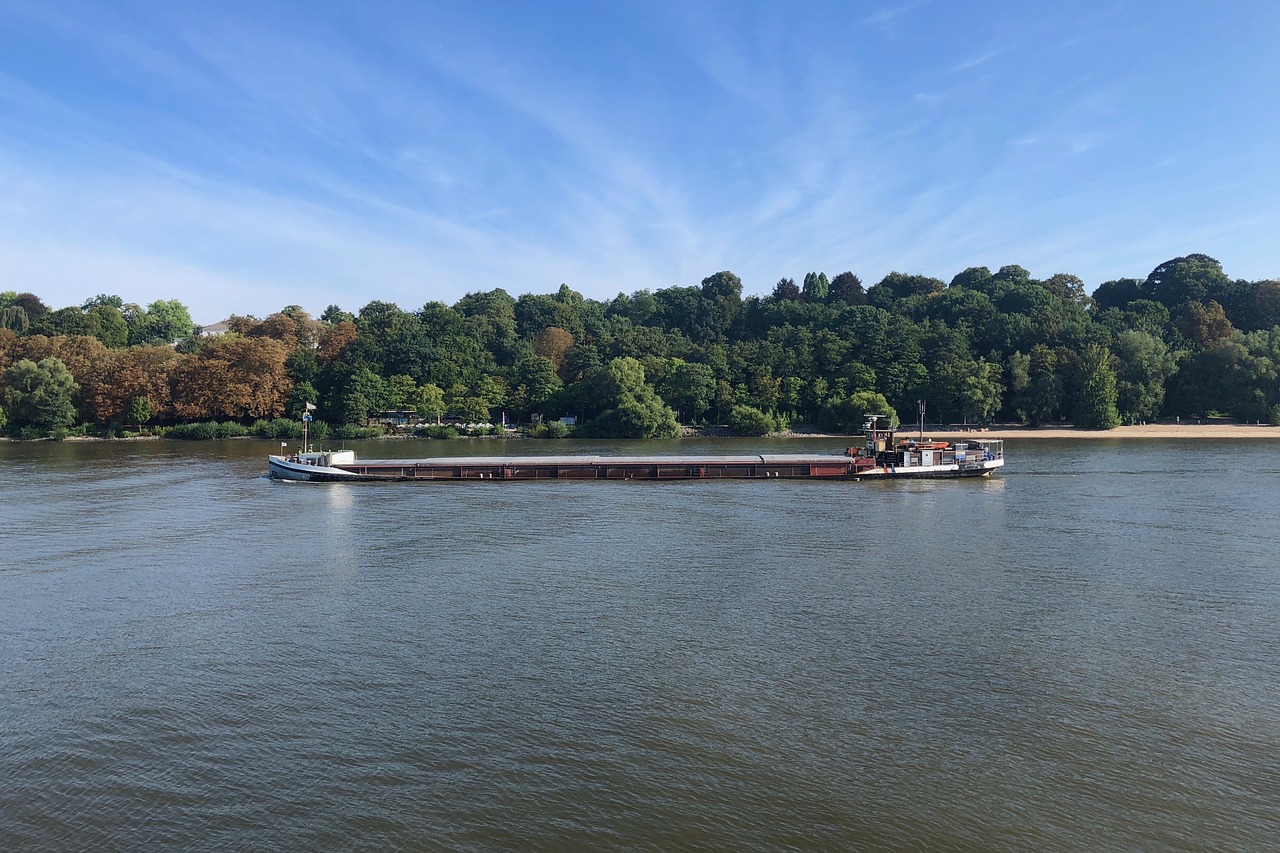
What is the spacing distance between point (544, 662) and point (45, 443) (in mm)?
115226

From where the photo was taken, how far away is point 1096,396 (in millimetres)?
117938

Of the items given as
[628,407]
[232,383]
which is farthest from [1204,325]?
[232,383]

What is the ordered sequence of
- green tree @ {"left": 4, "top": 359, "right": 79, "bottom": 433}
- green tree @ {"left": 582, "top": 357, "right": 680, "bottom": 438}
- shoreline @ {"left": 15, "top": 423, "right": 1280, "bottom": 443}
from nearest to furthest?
shoreline @ {"left": 15, "top": 423, "right": 1280, "bottom": 443}
green tree @ {"left": 4, "top": 359, "right": 79, "bottom": 433}
green tree @ {"left": 582, "top": 357, "right": 680, "bottom": 438}

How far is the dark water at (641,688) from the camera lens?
13.5 m

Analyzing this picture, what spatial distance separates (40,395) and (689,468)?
326 feet

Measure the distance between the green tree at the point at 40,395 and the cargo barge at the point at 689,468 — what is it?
7318 cm

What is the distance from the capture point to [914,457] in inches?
2435

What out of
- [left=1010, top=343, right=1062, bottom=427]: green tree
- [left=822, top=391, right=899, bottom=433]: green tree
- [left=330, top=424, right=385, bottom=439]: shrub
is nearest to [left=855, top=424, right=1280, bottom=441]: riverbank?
[left=1010, top=343, right=1062, bottom=427]: green tree

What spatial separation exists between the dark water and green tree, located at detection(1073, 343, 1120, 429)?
88.0 m

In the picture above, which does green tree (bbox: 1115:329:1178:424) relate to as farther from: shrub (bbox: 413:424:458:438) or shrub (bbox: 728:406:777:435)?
shrub (bbox: 413:424:458:438)

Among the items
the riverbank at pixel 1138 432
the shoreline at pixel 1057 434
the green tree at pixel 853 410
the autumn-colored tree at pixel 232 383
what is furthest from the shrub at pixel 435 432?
the riverbank at pixel 1138 432

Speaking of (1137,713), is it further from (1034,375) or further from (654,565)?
(1034,375)

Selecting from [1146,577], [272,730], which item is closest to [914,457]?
[1146,577]

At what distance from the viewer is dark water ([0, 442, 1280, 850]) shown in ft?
44.4
